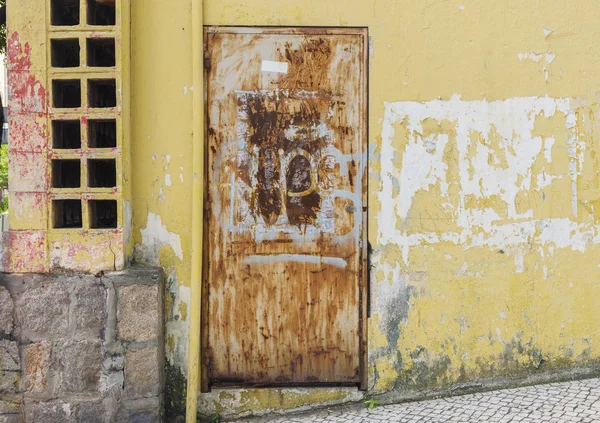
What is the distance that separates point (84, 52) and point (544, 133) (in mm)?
2912

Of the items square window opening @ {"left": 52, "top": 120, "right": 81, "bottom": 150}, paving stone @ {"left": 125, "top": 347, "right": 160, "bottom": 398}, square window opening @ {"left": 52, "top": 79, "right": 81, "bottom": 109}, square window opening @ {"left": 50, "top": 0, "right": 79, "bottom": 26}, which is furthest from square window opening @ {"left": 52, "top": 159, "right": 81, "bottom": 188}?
paving stone @ {"left": 125, "top": 347, "right": 160, "bottom": 398}

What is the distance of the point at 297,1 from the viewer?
12.4 ft

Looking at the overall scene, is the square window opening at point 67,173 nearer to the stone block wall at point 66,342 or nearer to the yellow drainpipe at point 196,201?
the stone block wall at point 66,342

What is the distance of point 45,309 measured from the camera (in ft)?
11.3

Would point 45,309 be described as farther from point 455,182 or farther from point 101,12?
point 455,182

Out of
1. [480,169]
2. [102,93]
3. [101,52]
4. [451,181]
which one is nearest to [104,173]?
[102,93]

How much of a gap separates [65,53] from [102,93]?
0.32m

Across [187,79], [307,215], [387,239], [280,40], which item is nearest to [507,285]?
[387,239]

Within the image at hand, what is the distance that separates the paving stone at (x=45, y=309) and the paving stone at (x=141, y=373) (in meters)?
0.42

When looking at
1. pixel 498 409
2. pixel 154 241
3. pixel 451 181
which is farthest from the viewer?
pixel 451 181

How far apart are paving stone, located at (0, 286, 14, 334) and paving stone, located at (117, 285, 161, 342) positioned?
608 millimetres

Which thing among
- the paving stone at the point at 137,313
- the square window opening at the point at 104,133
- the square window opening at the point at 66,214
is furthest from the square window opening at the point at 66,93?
the paving stone at the point at 137,313

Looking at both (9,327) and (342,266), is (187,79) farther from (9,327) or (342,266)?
(9,327)

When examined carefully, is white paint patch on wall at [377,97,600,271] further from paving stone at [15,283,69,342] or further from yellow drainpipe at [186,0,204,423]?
paving stone at [15,283,69,342]
